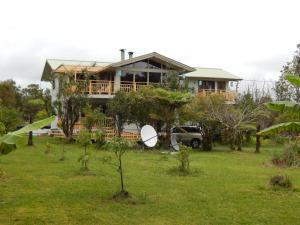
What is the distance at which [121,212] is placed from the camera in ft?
29.9

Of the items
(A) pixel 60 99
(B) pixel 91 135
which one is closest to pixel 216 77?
(A) pixel 60 99

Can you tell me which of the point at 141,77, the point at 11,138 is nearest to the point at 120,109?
the point at 141,77

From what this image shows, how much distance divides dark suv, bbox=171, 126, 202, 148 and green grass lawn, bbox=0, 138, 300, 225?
434 inches

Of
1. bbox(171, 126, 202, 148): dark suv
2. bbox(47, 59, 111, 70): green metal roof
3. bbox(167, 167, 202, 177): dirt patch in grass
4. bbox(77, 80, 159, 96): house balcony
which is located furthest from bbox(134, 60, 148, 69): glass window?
bbox(167, 167, 202, 177): dirt patch in grass

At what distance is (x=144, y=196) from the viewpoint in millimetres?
10625

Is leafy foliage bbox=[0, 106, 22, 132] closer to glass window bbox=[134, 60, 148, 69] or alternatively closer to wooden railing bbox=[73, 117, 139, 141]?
wooden railing bbox=[73, 117, 139, 141]

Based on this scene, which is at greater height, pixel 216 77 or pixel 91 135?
→ pixel 216 77

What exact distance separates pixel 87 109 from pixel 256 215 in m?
18.2

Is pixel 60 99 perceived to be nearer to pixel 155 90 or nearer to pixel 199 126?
pixel 155 90

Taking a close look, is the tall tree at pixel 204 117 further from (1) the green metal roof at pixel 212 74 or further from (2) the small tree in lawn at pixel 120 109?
(1) the green metal roof at pixel 212 74

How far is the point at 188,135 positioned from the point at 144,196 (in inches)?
682

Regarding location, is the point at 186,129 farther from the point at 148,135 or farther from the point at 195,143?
the point at 148,135

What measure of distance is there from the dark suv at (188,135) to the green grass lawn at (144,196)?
1103 centimetres

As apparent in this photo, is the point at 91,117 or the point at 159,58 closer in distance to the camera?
the point at 91,117
